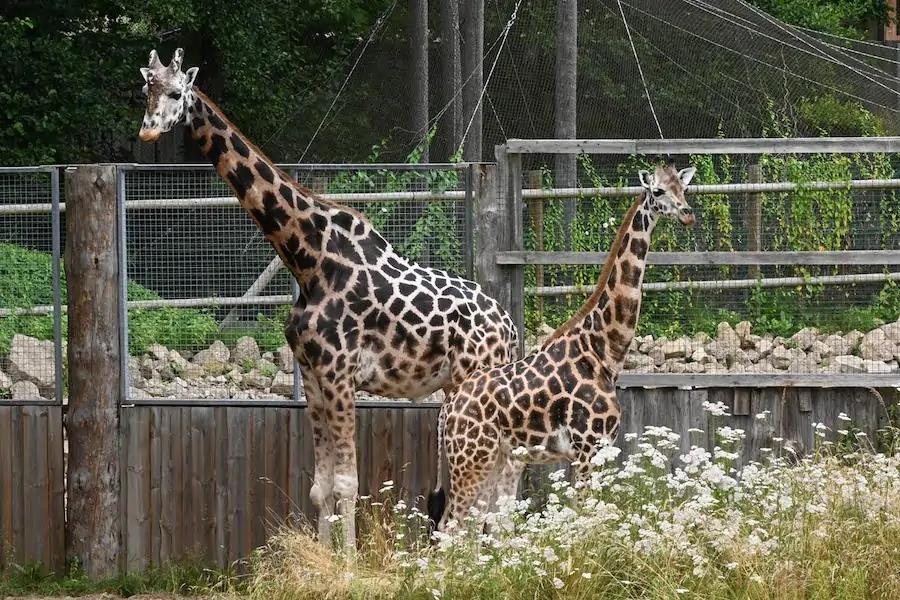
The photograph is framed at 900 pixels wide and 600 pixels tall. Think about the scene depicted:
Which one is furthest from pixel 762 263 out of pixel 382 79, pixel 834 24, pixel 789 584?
pixel 834 24

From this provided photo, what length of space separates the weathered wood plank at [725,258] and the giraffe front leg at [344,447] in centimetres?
132

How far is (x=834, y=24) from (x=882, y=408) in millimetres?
12589

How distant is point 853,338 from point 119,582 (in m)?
4.41

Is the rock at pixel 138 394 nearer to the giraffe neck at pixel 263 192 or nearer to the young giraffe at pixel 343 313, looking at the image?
the young giraffe at pixel 343 313

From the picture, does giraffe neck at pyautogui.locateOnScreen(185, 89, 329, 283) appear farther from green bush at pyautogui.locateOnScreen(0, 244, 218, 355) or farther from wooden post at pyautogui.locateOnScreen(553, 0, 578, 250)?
wooden post at pyautogui.locateOnScreen(553, 0, 578, 250)

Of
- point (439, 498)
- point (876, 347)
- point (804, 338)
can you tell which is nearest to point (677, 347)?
point (804, 338)

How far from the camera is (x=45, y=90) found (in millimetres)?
16734

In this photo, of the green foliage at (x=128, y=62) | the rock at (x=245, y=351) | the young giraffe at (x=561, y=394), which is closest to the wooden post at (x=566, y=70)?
the green foliage at (x=128, y=62)

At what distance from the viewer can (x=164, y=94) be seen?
22.4 feet

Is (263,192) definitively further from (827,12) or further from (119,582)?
(827,12)

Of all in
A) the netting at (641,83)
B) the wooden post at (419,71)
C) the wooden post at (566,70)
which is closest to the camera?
the wooden post at (566,70)

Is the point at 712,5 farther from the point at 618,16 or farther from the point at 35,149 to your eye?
the point at 35,149

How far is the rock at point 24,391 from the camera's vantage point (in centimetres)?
836

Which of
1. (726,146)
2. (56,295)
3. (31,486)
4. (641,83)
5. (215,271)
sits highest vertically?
(641,83)
